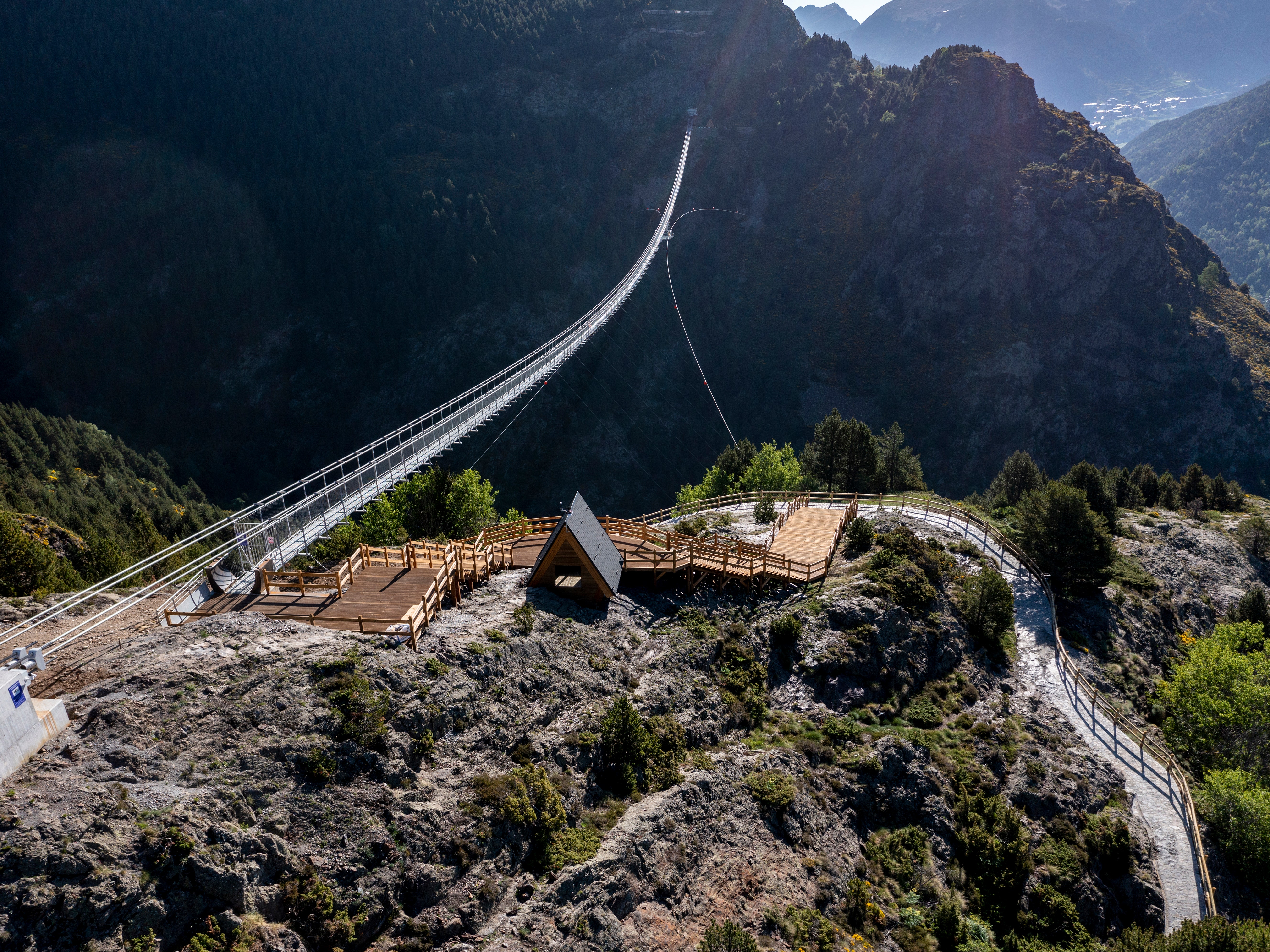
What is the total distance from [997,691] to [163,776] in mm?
28453

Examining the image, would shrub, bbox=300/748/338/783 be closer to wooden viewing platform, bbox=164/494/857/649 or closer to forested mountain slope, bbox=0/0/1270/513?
wooden viewing platform, bbox=164/494/857/649

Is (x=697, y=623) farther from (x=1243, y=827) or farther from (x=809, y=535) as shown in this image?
(x=1243, y=827)

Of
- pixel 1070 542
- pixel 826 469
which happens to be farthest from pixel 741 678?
pixel 826 469

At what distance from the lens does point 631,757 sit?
18422 millimetres

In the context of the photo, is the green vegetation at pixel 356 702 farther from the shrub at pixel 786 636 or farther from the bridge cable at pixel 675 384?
the bridge cable at pixel 675 384

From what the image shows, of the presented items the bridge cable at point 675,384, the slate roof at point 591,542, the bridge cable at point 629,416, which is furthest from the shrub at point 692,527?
the bridge cable at point 675,384

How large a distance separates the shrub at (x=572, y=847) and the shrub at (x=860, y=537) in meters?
19.9

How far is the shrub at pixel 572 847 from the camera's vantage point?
14945 mm

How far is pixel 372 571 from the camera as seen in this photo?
2141 cm

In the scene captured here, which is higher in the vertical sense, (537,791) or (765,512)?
(537,791)

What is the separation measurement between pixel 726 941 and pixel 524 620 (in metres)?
9.75

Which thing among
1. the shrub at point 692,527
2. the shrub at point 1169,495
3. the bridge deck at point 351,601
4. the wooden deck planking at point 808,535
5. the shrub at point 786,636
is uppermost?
the bridge deck at point 351,601

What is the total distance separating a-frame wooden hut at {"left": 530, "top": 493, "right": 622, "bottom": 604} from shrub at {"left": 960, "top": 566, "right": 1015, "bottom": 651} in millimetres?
16855

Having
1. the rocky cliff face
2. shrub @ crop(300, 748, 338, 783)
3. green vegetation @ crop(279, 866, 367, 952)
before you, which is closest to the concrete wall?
the rocky cliff face
